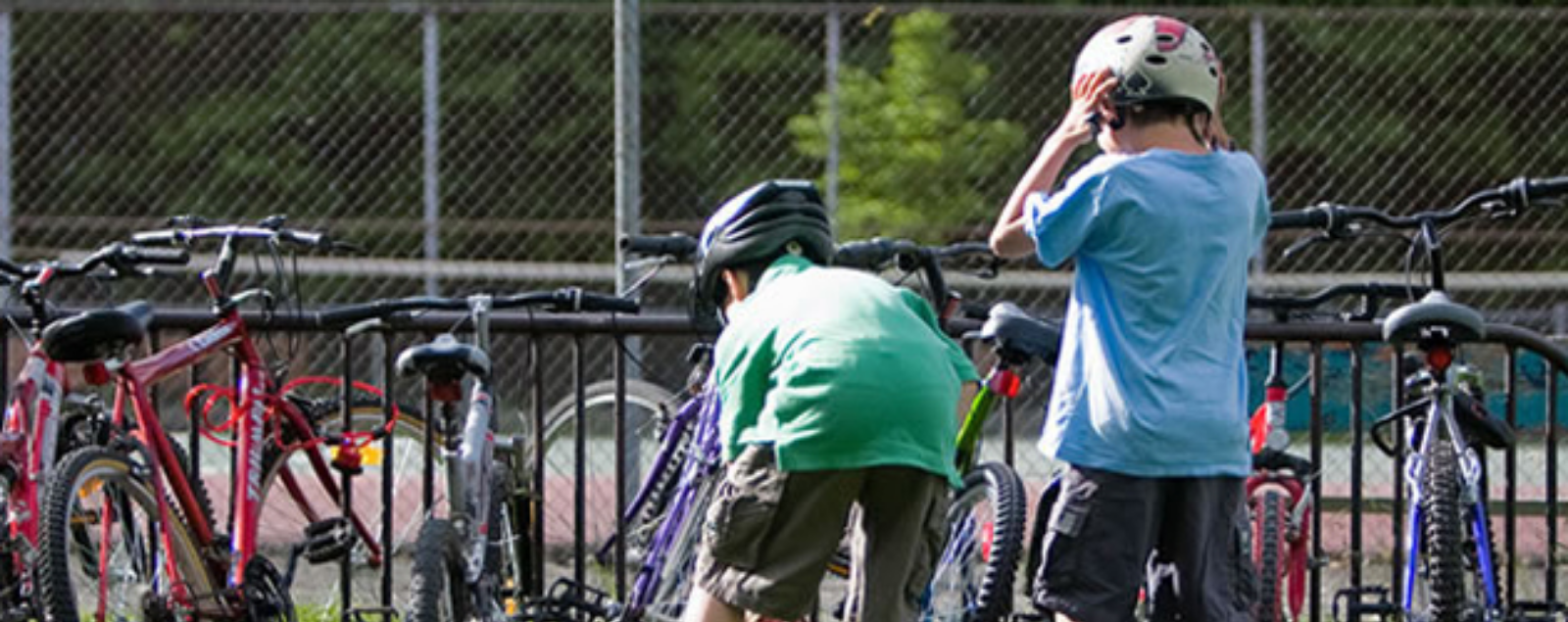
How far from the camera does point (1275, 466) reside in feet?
19.9

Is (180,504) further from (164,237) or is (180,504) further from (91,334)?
(164,237)

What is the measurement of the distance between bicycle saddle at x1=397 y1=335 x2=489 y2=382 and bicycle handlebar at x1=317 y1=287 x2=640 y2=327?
0.48 meters

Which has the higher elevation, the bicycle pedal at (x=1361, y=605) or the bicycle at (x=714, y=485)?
the bicycle at (x=714, y=485)

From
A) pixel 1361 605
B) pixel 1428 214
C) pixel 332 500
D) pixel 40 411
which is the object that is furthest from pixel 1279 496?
pixel 40 411

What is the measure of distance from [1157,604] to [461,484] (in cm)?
174

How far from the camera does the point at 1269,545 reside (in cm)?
591

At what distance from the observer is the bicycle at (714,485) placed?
593 cm

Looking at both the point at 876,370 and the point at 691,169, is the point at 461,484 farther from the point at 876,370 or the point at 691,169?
the point at 691,169

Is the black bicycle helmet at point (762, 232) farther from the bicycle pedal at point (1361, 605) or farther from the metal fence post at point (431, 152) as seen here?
the metal fence post at point (431, 152)

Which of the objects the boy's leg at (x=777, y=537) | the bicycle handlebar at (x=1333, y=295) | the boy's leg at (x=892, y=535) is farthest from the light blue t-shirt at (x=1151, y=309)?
the bicycle handlebar at (x=1333, y=295)

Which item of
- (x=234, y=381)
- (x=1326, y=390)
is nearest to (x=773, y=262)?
(x=234, y=381)

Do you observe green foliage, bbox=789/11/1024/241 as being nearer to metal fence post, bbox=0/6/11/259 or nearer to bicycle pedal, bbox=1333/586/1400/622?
metal fence post, bbox=0/6/11/259

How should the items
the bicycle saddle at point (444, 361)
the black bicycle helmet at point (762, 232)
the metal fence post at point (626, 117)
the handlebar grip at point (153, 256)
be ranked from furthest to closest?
the metal fence post at point (626, 117) → the handlebar grip at point (153, 256) → the bicycle saddle at point (444, 361) → the black bicycle helmet at point (762, 232)

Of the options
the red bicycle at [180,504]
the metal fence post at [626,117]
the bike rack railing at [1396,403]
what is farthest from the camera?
the metal fence post at [626,117]
